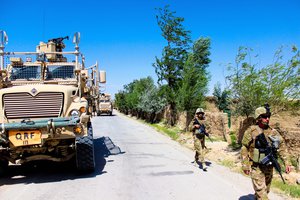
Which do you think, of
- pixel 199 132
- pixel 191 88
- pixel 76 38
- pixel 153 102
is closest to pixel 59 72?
pixel 76 38

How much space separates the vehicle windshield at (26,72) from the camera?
8.29 metres

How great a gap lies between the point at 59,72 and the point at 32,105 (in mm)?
2090

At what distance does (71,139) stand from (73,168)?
5.22 ft

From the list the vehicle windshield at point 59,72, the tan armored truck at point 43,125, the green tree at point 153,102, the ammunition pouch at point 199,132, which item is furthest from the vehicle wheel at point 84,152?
the green tree at point 153,102

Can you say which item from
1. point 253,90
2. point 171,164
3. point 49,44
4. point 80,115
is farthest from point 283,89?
point 49,44

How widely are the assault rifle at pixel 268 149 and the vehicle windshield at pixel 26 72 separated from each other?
629 cm

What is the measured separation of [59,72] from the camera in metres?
8.59

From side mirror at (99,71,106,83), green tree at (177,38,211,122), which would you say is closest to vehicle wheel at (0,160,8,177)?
side mirror at (99,71,106,83)

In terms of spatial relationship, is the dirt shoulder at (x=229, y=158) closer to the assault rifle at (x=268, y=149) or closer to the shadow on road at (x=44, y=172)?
the assault rifle at (x=268, y=149)

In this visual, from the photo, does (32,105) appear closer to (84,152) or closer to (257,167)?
(84,152)

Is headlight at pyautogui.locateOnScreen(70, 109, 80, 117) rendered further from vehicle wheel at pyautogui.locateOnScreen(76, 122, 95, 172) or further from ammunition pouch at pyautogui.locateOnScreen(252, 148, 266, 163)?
ammunition pouch at pyautogui.locateOnScreen(252, 148, 266, 163)

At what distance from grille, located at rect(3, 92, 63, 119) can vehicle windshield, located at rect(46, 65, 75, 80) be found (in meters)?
1.84

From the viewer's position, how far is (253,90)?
8.94 m

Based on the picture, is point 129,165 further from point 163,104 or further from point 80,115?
point 163,104
